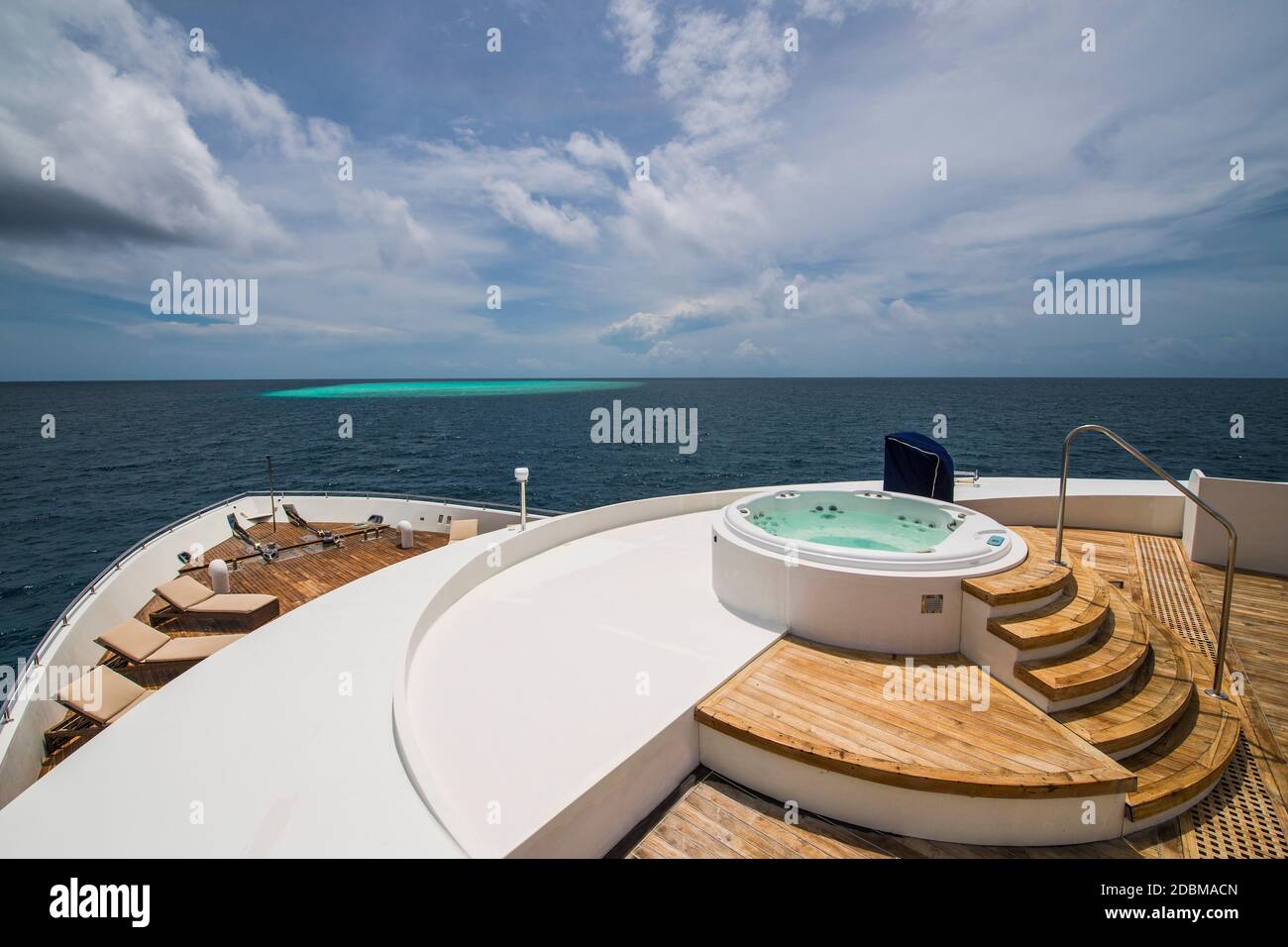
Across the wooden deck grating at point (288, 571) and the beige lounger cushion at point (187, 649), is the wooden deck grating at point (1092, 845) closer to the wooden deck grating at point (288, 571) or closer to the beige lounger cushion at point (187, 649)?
the beige lounger cushion at point (187, 649)

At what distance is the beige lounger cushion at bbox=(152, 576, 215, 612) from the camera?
9805 mm

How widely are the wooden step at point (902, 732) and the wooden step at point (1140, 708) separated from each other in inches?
8.3

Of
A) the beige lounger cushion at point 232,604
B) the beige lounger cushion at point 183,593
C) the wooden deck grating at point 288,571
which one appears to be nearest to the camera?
the beige lounger cushion at point 232,604

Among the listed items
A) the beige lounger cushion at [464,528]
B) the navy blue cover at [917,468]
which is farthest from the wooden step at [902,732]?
the beige lounger cushion at [464,528]

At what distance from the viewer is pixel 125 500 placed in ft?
95.4

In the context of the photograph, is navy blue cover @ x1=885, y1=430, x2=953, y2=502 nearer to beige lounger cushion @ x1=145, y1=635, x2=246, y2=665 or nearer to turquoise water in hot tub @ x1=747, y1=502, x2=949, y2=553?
turquoise water in hot tub @ x1=747, y1=502, x2=949, y2=553

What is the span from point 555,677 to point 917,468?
6.27 m

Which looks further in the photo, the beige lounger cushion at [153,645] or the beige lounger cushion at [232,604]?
the beige lounger cushion at [232,604]

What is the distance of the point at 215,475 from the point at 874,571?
4172 centimetres

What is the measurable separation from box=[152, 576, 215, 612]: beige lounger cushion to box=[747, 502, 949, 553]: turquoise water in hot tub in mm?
9824

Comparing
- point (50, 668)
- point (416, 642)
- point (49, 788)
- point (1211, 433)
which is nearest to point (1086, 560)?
point (416, 642)

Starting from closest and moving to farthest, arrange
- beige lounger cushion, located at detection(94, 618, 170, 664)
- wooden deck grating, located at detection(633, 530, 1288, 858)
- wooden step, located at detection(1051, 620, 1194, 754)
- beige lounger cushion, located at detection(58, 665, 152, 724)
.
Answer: wooden deck grating, located at detection(633, 530, 1288, 858) < wooden step, located at detection(1051, 620, 1194, 754) < beige lounger cushion, located at detection(58, 665, 152, 724) < beige lounger cushion, located at detection(94, 618, 170, 664)

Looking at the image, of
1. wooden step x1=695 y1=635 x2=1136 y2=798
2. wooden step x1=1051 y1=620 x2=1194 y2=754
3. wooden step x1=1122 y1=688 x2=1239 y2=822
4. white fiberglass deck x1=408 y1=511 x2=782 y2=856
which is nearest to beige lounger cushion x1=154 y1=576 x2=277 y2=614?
white fiberglass deck x1=408 y1=511 x2=782 y2=856

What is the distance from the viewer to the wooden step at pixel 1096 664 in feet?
14.1
